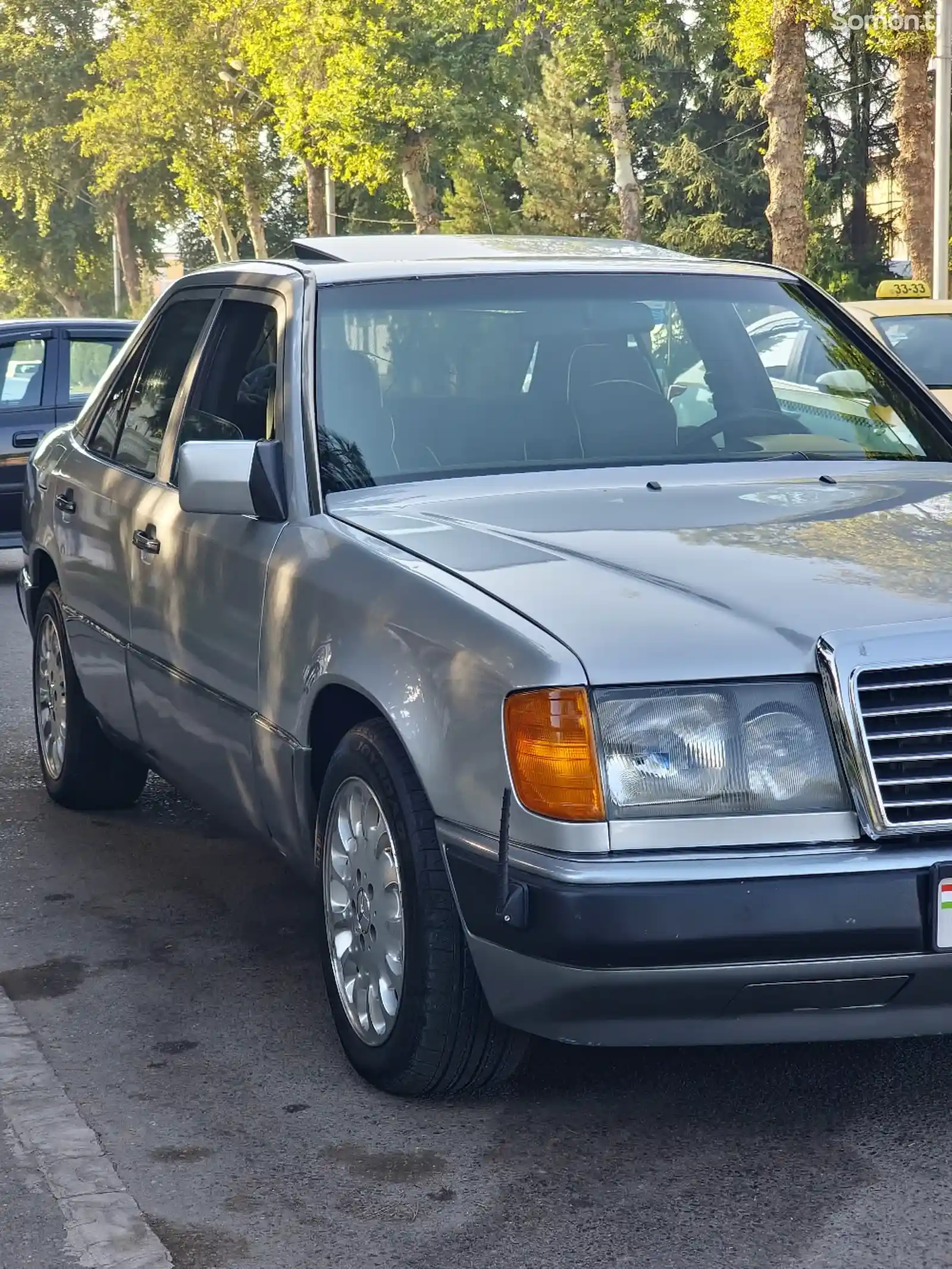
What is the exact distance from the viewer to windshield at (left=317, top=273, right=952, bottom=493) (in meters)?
4.59

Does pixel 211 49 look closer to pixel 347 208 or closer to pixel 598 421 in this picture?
pixel 347 208

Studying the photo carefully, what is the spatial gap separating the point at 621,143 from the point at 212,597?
33517 millimetres

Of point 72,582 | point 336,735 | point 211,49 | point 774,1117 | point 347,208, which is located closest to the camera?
point 774,1117

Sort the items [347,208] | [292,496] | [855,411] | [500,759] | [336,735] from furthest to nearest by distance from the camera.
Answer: [347,208]
[855,411]
[292,496]
[336,735]
[500,759]

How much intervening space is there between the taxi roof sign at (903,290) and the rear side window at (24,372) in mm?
7756

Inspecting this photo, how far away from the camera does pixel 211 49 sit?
174 ft

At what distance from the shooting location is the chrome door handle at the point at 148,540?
522 centimetres

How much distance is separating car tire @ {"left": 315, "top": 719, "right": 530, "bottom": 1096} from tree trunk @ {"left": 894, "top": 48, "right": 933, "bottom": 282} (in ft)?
92.9

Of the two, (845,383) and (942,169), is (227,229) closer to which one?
(942,169)

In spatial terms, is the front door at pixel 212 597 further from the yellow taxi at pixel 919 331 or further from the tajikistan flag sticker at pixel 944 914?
the yellow taxi at pixel 919 331

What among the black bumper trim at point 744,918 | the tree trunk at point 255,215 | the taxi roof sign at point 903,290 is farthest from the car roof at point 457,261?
the tree trunk at point 255,215

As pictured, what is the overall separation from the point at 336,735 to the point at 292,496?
0.61 meters

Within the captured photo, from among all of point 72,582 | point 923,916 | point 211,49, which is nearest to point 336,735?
point 923,916

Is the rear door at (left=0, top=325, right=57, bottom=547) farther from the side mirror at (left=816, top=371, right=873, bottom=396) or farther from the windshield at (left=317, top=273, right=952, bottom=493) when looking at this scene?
the side mirror at (left=816, top=371, right=873, bottom=396)
